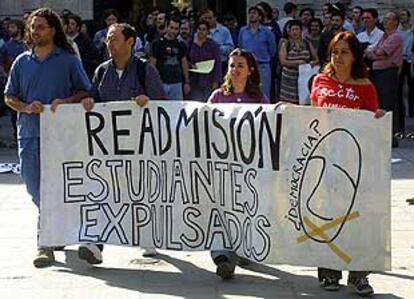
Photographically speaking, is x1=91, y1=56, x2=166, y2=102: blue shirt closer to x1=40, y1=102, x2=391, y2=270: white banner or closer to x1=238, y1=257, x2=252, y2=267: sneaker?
x1=40, y1=102, x2=391, y2=270: white banner

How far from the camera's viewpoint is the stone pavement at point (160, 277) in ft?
21.8

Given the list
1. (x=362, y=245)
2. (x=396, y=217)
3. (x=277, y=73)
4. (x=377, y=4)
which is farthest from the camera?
(x=377, y=4)

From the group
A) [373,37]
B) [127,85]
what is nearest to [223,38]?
[373,37]

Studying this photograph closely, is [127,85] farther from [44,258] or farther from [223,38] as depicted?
[223,38]

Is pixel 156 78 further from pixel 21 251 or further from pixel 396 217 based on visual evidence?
pixel 396 217

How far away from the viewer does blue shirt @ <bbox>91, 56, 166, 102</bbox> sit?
7.50 meters

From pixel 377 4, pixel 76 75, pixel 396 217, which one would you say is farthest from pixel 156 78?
pixel 377 4

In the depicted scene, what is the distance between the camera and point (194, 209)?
7.07m

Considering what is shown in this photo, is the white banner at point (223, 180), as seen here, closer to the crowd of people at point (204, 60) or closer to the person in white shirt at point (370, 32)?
the crowd of people at point (204, 60)

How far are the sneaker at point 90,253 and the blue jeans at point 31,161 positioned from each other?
55 cm

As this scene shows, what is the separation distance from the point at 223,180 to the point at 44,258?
146 cm

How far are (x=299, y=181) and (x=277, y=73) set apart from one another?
333 inches

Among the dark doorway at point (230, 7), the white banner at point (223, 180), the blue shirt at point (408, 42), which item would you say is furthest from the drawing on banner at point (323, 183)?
the dark doorway at point (230, 7)

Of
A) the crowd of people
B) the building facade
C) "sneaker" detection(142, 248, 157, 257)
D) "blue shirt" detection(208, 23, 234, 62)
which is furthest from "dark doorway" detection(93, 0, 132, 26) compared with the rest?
"sneaker" detection(142, 248, 157, 257)
